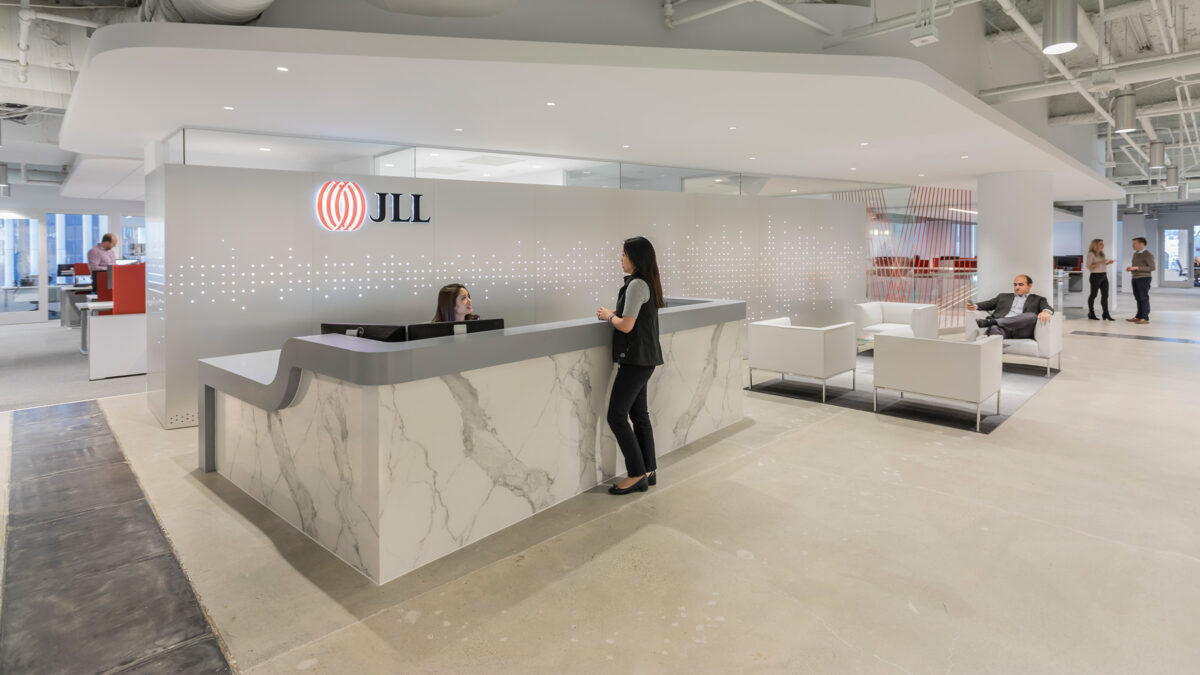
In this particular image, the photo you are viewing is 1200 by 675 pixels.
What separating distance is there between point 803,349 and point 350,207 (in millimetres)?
4910

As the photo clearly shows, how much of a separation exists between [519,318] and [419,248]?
149cm

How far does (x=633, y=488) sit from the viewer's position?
4082 mm

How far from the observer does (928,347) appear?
577 centimetres

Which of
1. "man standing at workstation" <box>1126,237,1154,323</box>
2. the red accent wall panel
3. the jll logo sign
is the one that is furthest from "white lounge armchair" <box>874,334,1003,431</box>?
"man standing at workstation" <box>1126,237,1154,323</box>

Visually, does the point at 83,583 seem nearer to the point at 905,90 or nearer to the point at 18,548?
the point at 18,548

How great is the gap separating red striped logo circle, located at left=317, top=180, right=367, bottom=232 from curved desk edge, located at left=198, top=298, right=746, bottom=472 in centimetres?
209

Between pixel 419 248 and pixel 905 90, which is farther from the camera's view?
pixel 419 248

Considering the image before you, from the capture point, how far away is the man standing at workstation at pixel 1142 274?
1344 cm

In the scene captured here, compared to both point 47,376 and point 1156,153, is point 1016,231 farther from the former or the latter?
point 47,376

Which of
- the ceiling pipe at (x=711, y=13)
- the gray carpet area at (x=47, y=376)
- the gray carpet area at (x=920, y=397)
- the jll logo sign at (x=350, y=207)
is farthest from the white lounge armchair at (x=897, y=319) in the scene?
the gray carpet area at (x=47, y=376)

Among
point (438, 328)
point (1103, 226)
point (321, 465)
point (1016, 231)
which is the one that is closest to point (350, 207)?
point (438, 328)

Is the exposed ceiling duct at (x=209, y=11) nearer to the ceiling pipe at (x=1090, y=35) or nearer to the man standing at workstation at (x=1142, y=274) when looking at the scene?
the ceiling pipe at (x=1090, y=35)

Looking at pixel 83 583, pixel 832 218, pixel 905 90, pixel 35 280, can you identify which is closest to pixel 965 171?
pixel 832 218

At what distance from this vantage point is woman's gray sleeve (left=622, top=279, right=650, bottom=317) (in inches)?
151
